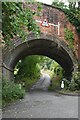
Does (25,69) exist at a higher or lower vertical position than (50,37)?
lower

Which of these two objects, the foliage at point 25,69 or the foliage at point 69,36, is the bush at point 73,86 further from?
the foliage at point 25,69

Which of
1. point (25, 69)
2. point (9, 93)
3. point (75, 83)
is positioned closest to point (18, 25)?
point (9, 93)

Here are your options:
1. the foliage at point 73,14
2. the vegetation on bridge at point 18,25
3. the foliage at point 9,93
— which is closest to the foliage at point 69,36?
the vegetation on bridge at point 18,25

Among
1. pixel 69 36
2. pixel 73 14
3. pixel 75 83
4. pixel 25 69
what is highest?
pixel 73 14

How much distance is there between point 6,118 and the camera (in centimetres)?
867

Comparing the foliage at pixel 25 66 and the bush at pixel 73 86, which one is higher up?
the foliage at pixel 25 66

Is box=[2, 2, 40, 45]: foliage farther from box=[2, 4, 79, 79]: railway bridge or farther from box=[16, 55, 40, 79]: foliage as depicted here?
box=[16, 55, 40, 79]: foliage

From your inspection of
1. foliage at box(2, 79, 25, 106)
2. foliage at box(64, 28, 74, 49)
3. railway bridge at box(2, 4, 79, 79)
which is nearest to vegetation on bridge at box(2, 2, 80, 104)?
foliage at box(2, 79, 25, 106)

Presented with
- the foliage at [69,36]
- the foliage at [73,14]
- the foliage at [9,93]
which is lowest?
the foliage at [9,93]

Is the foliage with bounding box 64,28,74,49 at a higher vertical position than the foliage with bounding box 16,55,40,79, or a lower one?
higher

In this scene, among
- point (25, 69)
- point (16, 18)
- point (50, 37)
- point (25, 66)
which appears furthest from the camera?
point (25, 69)

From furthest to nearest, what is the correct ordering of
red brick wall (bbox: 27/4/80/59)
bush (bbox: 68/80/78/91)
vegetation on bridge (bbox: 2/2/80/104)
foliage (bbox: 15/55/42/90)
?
1. foliage (bbox: 15/55/42/90)
2. bush (bbox: 68/80/78/91)
3. red brick wall (bbox: 27/4/80/59)
4. vegetation on bridge (bbox: 2/2/80/104)

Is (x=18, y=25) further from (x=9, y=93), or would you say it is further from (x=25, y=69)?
(x=25, y=69)

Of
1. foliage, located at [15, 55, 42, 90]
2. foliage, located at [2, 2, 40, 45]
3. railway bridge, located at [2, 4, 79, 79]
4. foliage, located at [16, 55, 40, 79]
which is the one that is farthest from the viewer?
foliage, located at [16, 55, 40, 79]
